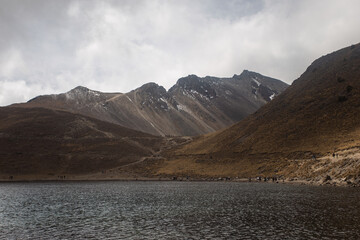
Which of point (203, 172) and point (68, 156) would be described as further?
point (68, 156)

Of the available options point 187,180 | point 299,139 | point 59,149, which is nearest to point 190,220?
point 187,180

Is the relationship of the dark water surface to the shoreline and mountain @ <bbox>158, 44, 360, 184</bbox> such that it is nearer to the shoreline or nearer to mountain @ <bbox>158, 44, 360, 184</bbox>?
the shoreline

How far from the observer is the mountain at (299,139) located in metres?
97.0

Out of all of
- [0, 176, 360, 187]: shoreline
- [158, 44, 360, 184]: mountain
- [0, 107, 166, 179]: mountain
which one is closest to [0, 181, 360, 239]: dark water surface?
[0, 176, 360, 187]: shoreline

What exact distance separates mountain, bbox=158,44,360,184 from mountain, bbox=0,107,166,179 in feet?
100

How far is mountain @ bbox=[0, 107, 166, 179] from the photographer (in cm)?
14275

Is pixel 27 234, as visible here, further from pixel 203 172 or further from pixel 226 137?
pixel 226 137

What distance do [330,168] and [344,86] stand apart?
264ft

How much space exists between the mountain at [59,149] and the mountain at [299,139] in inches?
1202

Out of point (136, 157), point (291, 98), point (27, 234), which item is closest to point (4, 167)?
point (136, 157)

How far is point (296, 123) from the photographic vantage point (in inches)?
5482

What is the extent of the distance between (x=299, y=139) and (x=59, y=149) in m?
125

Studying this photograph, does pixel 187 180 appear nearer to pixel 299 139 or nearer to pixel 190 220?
pixel 299 139

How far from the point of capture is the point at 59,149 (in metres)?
166
